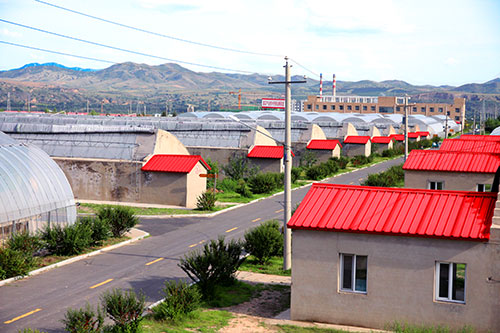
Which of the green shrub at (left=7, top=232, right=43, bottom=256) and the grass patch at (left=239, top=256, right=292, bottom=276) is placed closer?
the green shrub at (left=7, top=232, right=43, bottom=256)

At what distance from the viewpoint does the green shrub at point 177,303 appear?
15.5m

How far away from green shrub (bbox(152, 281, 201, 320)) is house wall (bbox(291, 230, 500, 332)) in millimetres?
2666

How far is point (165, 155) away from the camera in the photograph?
3859cm

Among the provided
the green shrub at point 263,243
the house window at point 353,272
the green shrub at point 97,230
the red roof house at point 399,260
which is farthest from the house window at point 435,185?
the house window at point 353,272

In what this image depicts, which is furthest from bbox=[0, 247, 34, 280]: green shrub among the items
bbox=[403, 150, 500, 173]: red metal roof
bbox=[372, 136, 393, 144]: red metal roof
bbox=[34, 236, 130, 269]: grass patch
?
bbox=[372, 136, 393, 144]: red metal roof

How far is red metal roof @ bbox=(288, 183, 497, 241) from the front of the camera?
48.7 ft

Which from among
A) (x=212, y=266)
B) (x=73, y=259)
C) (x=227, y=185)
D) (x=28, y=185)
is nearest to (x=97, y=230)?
(x=73, y=259)

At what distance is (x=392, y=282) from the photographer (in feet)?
49.5

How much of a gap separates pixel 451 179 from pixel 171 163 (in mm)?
16660

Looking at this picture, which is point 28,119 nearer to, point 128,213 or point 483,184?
point 128,213

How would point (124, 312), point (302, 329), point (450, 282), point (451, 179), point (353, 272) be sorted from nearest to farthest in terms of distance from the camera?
point (124, 312), point (450, 282), point (302, 329), point (353, 272), point (451, 179)

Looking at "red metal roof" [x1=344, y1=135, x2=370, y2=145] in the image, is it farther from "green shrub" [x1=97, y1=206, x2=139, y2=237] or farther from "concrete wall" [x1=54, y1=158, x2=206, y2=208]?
"green shrub" [x1=97, y1=206, x2=139, y2=237]

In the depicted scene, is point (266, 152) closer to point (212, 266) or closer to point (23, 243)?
point (23, 243)

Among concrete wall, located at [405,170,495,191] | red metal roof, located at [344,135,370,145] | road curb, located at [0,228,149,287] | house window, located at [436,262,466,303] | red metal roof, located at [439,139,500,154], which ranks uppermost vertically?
red metal roof, located at [439,139,500,154]
